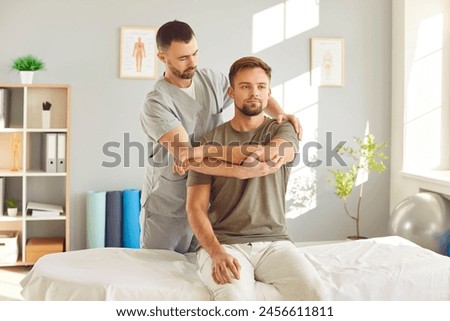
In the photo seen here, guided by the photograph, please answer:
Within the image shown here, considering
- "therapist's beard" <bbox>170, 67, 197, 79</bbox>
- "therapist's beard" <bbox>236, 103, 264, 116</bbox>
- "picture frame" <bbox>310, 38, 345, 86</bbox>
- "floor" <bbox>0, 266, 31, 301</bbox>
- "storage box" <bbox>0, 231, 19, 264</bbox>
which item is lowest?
"floor" <bbox>0, 266, 31, 301</bbox>

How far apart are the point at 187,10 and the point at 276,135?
225cm

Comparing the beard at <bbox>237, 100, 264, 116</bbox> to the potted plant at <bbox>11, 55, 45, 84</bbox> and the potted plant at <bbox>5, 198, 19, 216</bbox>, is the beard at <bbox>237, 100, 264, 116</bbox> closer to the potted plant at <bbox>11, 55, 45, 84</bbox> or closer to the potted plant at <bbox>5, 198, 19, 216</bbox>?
the potted plant at <bbox>11, 55, 45, 84</bbox>

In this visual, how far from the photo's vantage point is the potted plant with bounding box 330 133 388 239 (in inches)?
168

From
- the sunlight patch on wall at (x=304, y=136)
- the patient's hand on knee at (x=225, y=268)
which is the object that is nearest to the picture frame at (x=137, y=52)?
the sunlight patch on wall at (x=304, y=136)

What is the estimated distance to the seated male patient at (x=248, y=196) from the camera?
6.73 ft

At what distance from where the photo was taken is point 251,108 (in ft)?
7.21

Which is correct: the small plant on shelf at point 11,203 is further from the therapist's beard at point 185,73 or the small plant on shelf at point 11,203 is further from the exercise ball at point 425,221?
the exercise ball at point 425,221

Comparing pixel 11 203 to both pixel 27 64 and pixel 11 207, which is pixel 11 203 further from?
pixel 27 64

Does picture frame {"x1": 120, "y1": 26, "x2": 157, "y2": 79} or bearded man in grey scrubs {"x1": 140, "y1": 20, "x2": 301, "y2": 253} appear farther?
picture frame {"x1": 120, "y1": 26, "x2": 157, "y2": 79}

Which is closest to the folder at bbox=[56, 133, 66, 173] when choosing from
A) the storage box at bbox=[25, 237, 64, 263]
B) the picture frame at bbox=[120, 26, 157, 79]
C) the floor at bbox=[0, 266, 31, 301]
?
the storage box at bbox=[25, 237, 64, 263]

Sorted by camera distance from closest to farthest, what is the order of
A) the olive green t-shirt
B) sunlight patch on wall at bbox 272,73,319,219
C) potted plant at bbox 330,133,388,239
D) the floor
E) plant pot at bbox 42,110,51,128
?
1. the olive green t-shirt
2. the floor
3. plant pot at bbox 42,110,51,128
4. potted plant at bbox 330,133,388,239
5. sunlight patch on wall at bbox 272,73,319,219

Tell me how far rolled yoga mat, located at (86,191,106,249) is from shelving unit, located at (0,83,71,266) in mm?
149

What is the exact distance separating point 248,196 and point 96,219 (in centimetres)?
209
